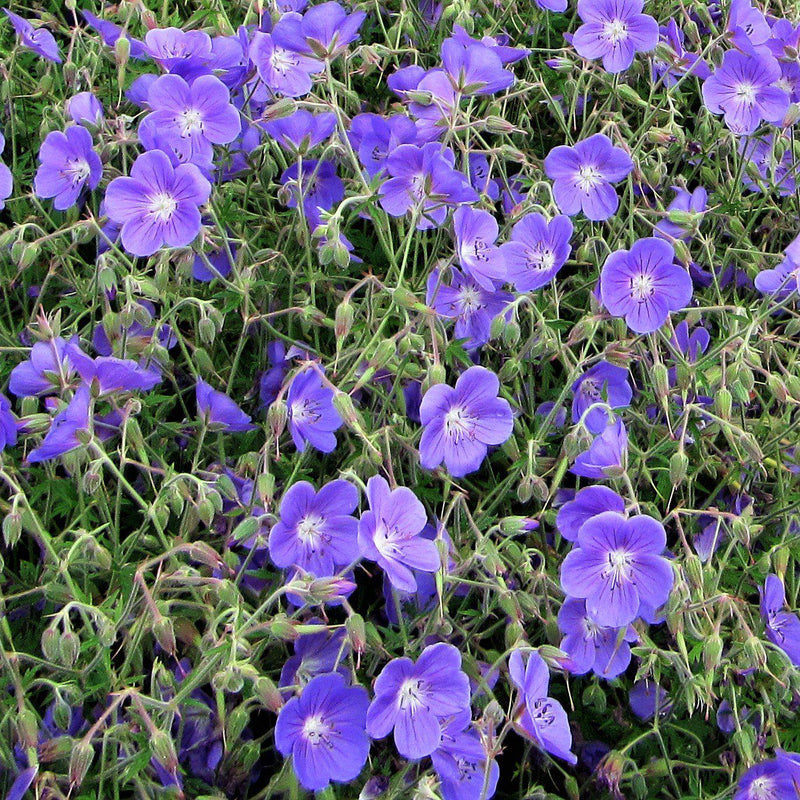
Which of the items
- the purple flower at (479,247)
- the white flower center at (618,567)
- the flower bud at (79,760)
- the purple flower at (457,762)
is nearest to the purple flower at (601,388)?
the purple flower at (479,247)

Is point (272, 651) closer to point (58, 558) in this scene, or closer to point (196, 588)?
point (196, 588)

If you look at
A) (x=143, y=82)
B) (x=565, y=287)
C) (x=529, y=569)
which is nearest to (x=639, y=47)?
(x=565, y=287)

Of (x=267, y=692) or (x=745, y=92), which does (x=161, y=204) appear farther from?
(x=745, y=92)

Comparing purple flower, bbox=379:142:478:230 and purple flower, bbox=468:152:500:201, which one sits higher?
purple flower, bbox=379:142:478:230

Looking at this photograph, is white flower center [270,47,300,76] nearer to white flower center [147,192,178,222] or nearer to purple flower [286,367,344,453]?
white flower center [147,192,178,222]

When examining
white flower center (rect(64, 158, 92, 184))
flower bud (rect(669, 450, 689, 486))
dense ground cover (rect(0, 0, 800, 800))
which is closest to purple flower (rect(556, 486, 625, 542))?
dense ground cover (rect(0, 0, 800, 800))

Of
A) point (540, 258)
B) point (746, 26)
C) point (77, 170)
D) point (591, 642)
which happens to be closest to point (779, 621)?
point (591, 642)

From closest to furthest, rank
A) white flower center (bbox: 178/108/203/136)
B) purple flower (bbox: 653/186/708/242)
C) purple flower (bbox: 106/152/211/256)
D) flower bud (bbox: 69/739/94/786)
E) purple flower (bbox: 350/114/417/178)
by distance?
flower bud (bbox: 69/739/94/786)
purple flower (bbox: 106/152/211/256)
white flower center (bbox: 178/108/203/136)
purple flower (bbox: 653/186/708/242)
purple flower (bbox: 350/114/417/178)

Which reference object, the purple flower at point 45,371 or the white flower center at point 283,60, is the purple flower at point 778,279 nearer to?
the white flower center at point 283,60
